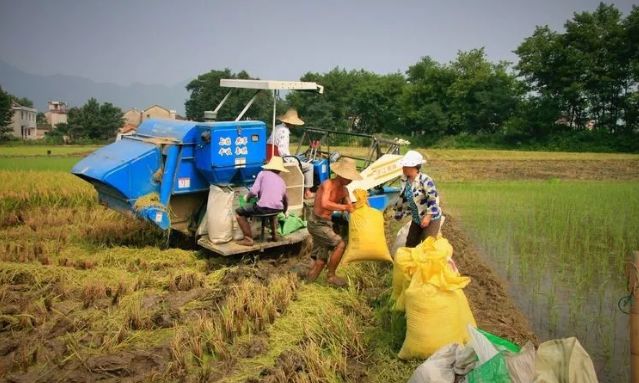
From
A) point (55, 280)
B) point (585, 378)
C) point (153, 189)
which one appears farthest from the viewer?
point (153, 189)

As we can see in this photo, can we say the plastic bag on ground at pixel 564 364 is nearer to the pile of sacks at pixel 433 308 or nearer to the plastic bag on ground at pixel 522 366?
the plastic bag on ground at pixel 522 366

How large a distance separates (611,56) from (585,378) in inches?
1377

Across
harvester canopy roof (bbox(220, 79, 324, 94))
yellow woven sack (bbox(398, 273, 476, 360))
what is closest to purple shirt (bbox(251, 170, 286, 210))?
harvester canopy roof (bbox(220, 79, 324, 94))

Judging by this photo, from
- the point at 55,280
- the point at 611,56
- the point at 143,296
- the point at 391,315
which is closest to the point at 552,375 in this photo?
the point at 391,315

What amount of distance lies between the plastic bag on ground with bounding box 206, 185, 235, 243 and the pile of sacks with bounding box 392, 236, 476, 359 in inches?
122

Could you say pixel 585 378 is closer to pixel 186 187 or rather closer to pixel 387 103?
pixel 186 187

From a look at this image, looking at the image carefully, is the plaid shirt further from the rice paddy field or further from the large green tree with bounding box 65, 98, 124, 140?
the large green tree with bounding box 65, 98, 124, 140

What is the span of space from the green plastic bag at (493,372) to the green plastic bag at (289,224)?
441 centimetres

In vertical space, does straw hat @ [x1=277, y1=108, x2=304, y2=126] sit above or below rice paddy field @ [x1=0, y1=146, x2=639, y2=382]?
above

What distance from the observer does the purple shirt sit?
6359 millimetres

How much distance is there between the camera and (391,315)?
4.79 meters

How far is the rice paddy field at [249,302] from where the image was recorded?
4023 mm

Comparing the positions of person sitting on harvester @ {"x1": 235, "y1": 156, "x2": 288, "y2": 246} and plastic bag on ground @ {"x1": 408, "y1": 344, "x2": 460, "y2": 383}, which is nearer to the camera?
plastic bag on ground @ {"x1": 408, "y1": 344, "x2": 460, "y2": 383}

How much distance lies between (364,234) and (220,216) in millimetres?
1912
